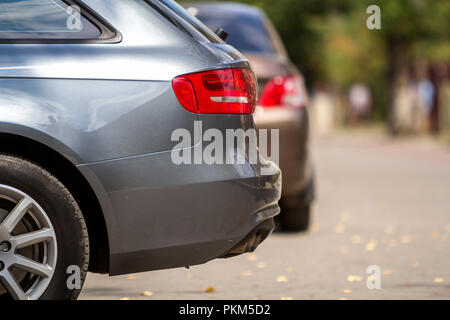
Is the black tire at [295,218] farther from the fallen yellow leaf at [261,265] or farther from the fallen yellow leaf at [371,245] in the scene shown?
the fallen yellow leaf at [261,265]

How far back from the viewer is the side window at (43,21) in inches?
183

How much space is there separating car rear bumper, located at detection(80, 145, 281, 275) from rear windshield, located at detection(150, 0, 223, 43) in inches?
24.4

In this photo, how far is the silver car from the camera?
451 cm

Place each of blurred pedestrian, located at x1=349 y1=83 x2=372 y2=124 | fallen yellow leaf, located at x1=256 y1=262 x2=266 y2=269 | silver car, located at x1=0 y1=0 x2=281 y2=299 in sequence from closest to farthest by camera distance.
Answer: silver car, located at x1=0 y1=0 x2=281 y2=299 < fallen yellow leaf, located at x1=256 y1=262 x2=266 y2=269 < blurred pedestrian, located at x1=349 y1=83 x2=372 y2=124

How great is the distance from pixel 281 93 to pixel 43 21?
3621 mm

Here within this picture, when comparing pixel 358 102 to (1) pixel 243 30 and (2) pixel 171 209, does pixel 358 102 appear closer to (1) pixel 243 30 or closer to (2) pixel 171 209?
(1) pixel 243 30

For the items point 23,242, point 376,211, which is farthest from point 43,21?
point 376,211

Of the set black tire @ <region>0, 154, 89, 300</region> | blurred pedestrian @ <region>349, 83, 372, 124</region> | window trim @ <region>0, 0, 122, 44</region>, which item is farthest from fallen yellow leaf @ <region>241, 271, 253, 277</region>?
blurred pedestrian @ <region>349, 83, 372, 124</region>

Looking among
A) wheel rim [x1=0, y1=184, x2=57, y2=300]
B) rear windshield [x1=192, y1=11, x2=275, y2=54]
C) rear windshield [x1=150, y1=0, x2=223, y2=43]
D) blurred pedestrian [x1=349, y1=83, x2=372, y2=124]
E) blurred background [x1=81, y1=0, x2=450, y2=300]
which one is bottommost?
Result: blurred pedestrian [x1=349, y1=83, x2=372, y2=124]

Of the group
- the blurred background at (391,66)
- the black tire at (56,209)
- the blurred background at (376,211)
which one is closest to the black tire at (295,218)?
the blurred background at (376,211)

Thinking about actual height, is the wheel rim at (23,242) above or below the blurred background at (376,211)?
above

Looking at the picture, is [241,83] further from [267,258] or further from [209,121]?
[267,258]

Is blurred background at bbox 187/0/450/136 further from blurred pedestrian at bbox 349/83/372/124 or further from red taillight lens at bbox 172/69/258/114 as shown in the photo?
red taillight lens at bbox 172/69/258/114

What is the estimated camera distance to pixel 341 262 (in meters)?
7.35
